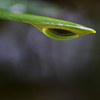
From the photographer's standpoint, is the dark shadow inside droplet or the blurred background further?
the blurred background

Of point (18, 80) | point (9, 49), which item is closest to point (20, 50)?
point (9, 49)

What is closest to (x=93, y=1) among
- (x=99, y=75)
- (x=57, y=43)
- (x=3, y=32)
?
(x=57, y=43)

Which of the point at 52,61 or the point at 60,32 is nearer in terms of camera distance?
the point at 60,32

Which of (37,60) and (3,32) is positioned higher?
(3,32)

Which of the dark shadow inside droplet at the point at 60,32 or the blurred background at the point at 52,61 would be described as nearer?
the dark shadow inside droplet at the point at 60,32

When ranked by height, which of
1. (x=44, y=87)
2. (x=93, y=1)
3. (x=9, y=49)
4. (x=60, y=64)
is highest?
(x=93, y=1)

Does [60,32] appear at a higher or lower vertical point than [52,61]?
lower

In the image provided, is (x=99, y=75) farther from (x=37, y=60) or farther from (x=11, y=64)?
(x=11, y=64)

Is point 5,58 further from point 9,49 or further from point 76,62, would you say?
point 76,62
